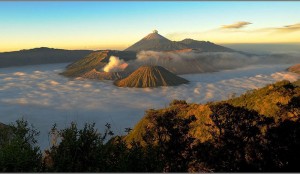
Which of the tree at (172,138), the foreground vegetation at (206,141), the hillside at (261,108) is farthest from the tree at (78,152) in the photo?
the hillside at (261,108)

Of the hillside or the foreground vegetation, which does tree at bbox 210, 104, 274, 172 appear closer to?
the foreground vegetation

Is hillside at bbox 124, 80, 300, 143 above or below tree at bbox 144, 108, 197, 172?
above

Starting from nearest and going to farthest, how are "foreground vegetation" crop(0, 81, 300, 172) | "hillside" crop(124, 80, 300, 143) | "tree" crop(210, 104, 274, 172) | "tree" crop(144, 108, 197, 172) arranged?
"foreground vegetation" crop(0, 81, 300, 172) → "tree" crop(210, 104, 274, 172) → "tree" crop(144, 108, 197, 172) → "hillside" crop(124, 80, 300, 143)

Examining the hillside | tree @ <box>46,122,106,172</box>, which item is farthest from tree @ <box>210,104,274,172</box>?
tree @ <box>46,122,106,172</box>

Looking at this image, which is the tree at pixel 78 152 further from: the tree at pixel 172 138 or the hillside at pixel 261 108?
the hillside at pixel 261 108

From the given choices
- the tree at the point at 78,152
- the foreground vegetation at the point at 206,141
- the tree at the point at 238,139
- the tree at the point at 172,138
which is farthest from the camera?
the tree at the point at 172,138

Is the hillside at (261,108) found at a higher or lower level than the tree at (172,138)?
higher

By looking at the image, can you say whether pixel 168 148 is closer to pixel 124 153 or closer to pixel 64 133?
pixel 124 153

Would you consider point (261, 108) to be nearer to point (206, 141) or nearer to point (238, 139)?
point (238, 139)

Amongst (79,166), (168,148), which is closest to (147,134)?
(168,148)
